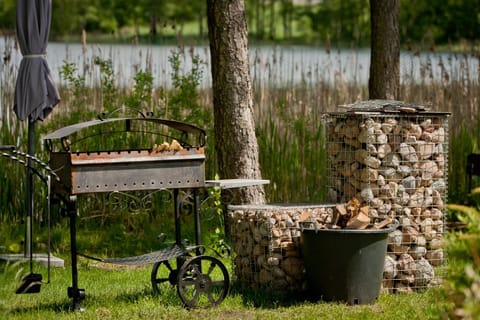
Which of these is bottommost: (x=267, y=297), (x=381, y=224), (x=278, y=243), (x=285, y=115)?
(x=267, y=297)

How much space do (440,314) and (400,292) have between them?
2294 millimetres

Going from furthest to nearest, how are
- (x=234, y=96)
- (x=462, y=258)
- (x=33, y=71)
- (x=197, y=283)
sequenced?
(x=234, y=96) < (x=33, y=71) < (x=197, y=283) < (x=462, y=258)

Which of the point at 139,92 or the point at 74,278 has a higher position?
the point at 139,92

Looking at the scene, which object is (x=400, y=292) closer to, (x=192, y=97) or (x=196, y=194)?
(x=196, y=194)

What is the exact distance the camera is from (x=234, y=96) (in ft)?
22.1

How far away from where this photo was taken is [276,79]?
884 cm

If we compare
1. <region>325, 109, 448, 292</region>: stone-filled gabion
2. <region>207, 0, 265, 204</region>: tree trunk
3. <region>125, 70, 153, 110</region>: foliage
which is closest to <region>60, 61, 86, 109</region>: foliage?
<region>125, 70, 153, 110</region>: foliage

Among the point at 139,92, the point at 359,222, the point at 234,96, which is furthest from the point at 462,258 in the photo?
the point at 139,92

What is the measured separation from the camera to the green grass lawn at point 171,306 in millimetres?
4855

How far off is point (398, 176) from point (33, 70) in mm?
2638

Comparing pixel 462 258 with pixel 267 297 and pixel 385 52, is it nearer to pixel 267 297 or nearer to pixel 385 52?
pixel 267 297

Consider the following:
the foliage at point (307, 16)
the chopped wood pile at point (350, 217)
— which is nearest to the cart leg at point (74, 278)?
A: the chopped wood pile at point (350, 217)

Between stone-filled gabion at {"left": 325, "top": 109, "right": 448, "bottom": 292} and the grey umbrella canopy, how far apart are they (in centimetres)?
208

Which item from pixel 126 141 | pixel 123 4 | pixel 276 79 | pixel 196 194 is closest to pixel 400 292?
pixel 196 194
